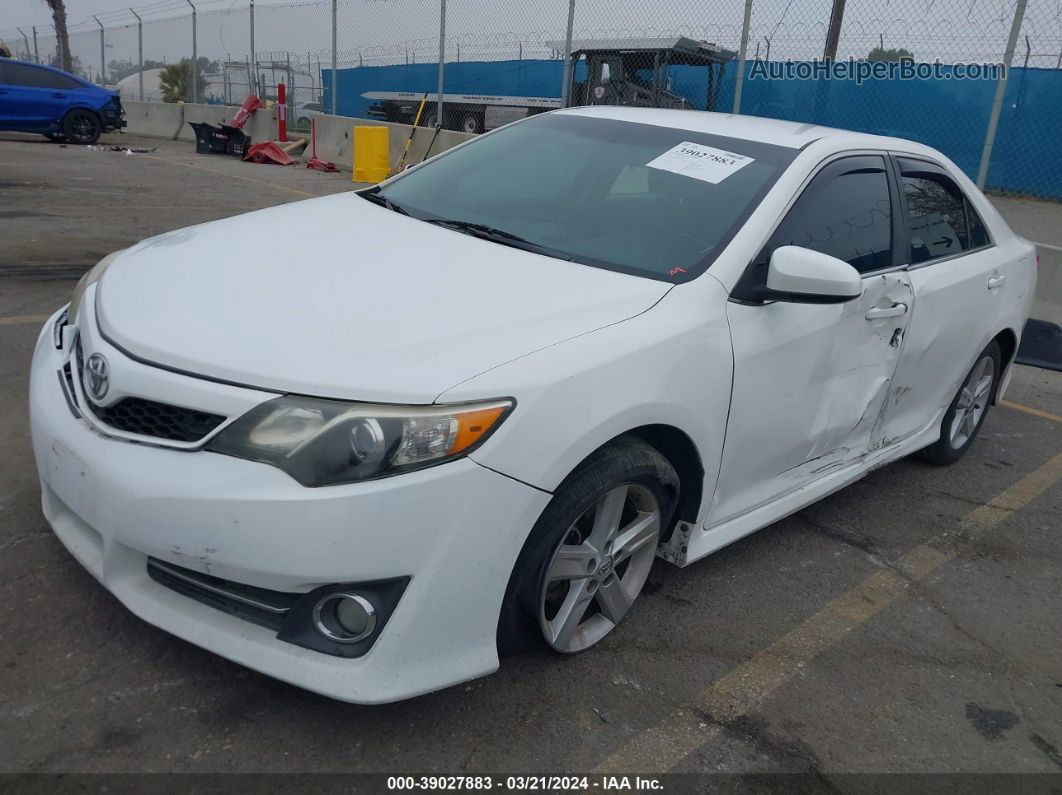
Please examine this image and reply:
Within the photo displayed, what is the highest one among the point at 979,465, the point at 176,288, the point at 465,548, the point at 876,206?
the point at 876,206

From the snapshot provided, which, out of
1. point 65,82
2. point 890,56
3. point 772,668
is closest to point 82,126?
point 65,82

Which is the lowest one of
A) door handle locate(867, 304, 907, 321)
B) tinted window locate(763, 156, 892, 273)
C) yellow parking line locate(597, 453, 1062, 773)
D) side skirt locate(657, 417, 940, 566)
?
yellow parking line locate(597, 453, 1062, 773)

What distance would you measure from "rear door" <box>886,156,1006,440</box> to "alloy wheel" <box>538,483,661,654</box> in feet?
4.90

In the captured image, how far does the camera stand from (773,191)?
10.4 feet

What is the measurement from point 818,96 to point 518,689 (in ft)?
45.7

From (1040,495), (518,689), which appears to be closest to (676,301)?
(518,689)

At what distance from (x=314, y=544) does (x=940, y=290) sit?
293 cm

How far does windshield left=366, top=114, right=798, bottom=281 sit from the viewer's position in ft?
10.2

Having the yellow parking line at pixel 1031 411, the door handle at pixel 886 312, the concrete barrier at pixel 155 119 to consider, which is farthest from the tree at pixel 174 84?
the door handle at pixel 886 312

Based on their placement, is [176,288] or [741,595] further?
[741,595]

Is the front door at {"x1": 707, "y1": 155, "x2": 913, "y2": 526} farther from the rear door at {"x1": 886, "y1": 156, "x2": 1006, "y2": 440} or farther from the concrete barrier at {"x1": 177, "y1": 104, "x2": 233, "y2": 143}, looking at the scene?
the concrete barrier at {"x1": 177, "y1": 104, "x2": 233, "y2": 143}

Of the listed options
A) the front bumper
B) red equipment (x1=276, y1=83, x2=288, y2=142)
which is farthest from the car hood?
red equipment (x1=276, y1=83, x2=288, y2=142)

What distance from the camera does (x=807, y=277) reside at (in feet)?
9.32

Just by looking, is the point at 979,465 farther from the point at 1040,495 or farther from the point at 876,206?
the point at 876,206
